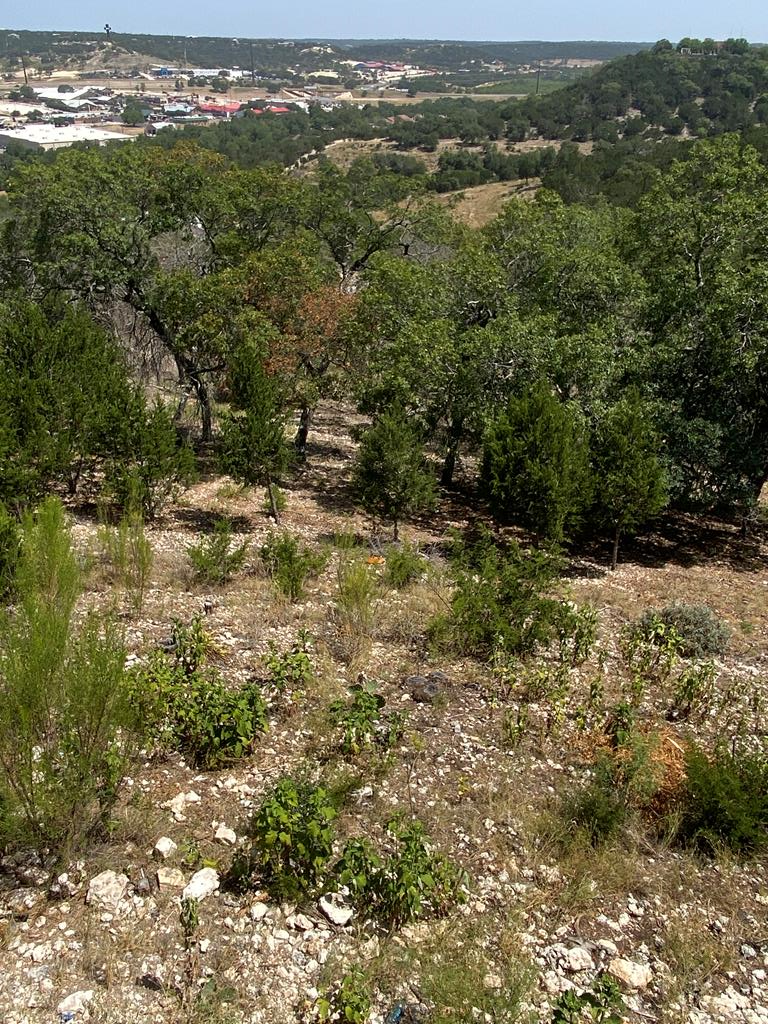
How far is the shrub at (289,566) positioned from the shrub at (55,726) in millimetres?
4536

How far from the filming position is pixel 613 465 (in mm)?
11961

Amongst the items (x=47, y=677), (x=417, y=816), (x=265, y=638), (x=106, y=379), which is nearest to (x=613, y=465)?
(x=265, y=638)

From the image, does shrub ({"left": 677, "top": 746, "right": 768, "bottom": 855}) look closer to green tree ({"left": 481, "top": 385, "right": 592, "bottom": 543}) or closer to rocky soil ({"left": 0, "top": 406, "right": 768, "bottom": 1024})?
rocky soil ({"left": 0, "top": 406, "right": 768, "bottom": 1024})

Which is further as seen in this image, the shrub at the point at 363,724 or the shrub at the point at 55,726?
the shrub at the point at 363,724

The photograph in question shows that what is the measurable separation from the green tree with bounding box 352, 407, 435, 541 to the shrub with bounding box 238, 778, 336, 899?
7324mm

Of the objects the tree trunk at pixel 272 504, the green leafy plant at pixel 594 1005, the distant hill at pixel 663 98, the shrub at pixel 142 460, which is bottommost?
the tree trunk at pixel 272 504

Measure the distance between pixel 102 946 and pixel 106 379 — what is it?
979 centimetres

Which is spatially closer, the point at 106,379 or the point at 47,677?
the point at 47,677

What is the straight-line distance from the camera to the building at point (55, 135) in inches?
2817

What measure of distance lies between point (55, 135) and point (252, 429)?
83.7 m

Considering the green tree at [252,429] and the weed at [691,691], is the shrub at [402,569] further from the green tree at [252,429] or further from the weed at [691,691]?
the weed at [691,691]

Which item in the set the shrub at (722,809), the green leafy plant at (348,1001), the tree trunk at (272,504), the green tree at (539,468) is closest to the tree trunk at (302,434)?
the tree trunk at (272,504)

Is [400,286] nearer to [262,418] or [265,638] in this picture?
[262,418]

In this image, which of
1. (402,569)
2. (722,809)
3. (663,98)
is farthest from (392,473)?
(663,98)
